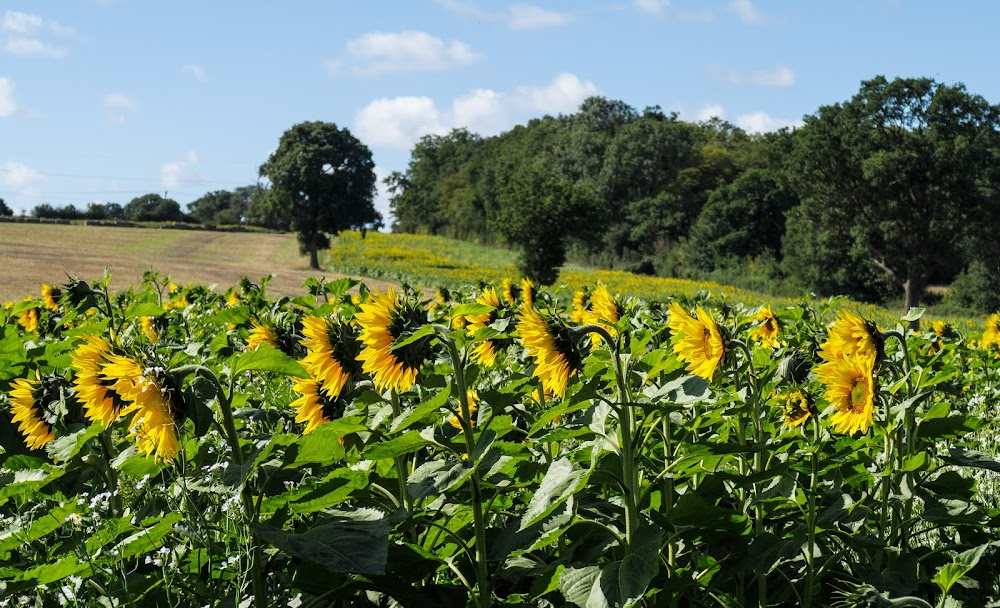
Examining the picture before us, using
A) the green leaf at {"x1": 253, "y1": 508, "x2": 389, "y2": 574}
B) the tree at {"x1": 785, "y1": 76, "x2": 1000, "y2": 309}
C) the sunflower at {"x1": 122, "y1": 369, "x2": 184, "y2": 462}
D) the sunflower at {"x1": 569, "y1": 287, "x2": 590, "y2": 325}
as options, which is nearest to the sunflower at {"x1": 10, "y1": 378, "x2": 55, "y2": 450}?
the sunflower at {"x1": 122, "y1": 369, "x2": 184, "y2": 462}

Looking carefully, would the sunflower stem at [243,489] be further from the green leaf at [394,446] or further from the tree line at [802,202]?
the tree line at [802,202]

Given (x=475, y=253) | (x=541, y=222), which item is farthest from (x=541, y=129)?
(x=541, y=222)

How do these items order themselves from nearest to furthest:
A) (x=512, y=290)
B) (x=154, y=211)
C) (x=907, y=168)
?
(x=512, y=290) → (x=907, y=168) → (x=154, y=211)

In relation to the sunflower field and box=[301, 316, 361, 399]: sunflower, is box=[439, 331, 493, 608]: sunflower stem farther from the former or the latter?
box=[301, 316, 361, 399]: sunflower

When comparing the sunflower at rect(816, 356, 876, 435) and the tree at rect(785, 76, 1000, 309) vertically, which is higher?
the tree at rect(785, 76, 1000, 309)

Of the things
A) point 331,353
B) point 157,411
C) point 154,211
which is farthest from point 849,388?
point 154,211

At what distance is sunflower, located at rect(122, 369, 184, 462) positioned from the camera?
5.68 ft

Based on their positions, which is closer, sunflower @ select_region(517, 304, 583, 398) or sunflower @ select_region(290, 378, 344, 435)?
sunflower @ select_region(517, 304, 583, 398)

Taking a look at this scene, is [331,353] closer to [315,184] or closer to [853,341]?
[853,341]

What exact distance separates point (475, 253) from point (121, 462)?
53157 millimetres

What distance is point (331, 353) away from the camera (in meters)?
2.08

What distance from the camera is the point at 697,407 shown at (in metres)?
2.51

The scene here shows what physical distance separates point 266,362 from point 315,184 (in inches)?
1662

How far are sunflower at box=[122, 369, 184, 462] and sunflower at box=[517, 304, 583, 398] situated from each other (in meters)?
0.73
